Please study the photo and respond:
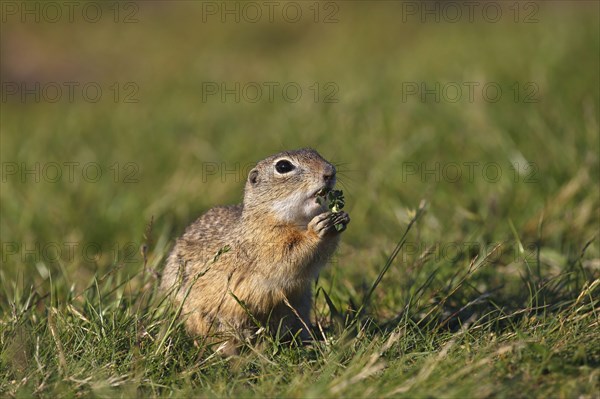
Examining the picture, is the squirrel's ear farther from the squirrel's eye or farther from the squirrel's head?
the squirrel's eye

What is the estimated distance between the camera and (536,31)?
360 inches

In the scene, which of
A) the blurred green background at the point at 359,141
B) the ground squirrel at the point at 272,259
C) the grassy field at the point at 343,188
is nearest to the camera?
the grassy field at the point at 343,188

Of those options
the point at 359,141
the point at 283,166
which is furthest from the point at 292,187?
the point at 359,141

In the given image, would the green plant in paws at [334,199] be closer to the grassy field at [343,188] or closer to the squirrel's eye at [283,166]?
the squirrel's eye at [283,166]

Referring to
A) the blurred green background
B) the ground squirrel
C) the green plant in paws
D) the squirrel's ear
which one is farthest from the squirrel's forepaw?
the blurred green background

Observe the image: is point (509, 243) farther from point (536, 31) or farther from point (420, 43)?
point (420, 43)

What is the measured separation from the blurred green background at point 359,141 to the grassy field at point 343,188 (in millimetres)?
27

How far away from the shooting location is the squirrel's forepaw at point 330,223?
3.96 m

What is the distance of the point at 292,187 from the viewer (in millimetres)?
4242

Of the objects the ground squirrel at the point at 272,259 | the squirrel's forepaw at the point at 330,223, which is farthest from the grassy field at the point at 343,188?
the squirrel's forepaw at the point at 330,223

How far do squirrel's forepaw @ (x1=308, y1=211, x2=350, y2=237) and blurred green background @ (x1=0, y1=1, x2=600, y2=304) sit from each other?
75cm

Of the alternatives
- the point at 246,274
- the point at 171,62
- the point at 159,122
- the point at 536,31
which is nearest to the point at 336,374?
the point at 246,274

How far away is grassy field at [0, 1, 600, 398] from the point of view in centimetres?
352

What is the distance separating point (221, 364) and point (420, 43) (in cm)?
772
